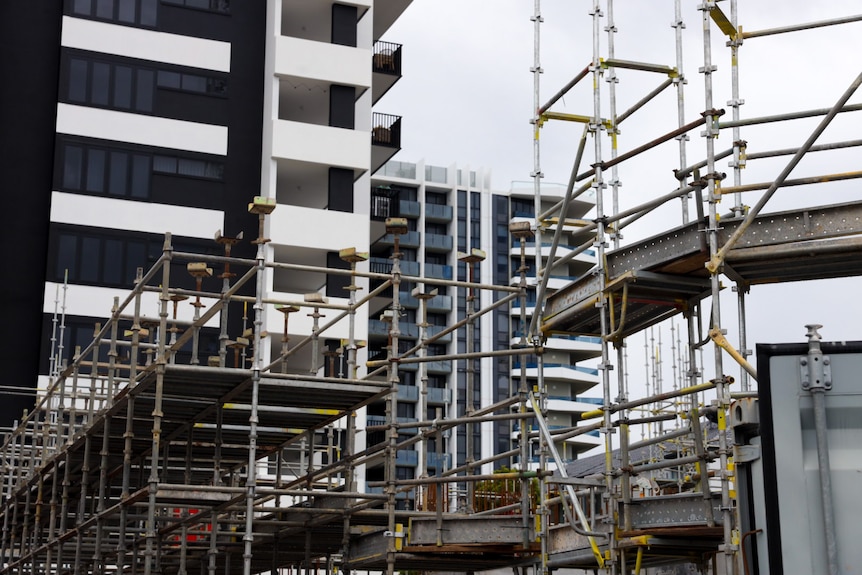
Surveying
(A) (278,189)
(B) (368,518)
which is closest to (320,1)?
(A) (278,189)

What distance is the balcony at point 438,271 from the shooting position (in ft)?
322

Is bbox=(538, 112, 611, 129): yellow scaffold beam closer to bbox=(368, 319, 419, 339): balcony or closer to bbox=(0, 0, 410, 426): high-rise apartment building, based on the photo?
bbox=(0, 0, 410, 426): high-rise apartment building

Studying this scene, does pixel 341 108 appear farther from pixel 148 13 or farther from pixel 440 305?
pixel 440 305

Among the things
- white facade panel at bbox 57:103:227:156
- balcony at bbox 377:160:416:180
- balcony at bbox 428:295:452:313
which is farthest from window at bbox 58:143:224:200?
balcony at bbox 377:160:416:180

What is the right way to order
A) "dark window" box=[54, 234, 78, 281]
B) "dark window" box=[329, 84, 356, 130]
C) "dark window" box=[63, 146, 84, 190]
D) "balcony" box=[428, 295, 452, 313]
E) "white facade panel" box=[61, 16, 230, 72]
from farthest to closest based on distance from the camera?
"balcony" box=[428, 295, 452, 313], "dark window" box=[329, 84, 356, 130], "white facade panel" box=[61, 16, 230, 72], "dark window" box=[63, 146, 84, 190], "dark window" box=[54, 234, 78, 281]

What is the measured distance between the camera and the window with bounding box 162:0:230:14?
42812 millimetres

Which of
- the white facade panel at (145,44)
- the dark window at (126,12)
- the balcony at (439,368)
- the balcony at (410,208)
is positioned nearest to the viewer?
the white facade panel at (145,44)

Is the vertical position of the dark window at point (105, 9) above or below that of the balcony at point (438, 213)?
below

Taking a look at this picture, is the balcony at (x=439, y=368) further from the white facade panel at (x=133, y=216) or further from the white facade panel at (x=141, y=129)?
the white facade panel at (x=133, y=216)

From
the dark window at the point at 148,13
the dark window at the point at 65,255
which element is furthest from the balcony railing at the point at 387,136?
the dark window at the point at 65,255

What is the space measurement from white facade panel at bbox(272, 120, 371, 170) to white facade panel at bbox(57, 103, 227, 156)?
1.89 meters

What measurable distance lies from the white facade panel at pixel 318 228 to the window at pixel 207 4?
718 centimetres

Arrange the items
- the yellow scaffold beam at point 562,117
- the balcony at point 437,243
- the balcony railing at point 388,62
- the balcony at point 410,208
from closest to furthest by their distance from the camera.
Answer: the yellow scaffold beam at point 562,117
the balcony railing at point 388,62
the balcony at point 410,208
the balcony at point 437,243

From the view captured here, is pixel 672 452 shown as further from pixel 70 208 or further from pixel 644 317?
pixel 644 317
